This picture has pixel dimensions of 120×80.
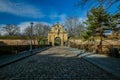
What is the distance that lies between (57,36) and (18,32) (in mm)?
34264

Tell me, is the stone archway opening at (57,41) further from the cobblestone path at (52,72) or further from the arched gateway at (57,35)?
the cobblestone path at (52,72)

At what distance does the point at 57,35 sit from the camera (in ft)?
231

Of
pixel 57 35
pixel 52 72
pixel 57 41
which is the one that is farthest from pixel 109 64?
pixel 57 41

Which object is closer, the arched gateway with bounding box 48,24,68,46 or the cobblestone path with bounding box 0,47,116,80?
the cobblestone path with bounding box 0,47,116,80

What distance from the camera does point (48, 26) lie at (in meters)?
94.8

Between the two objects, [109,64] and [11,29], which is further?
[11,29]

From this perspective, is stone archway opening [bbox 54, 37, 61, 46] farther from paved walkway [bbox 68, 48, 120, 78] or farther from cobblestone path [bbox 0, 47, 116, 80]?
cobblestone path [bbox 0, 47, 116, 80]

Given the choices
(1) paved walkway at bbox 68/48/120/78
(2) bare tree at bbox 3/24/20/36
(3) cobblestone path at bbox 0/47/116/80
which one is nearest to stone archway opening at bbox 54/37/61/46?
(2) bare tree at bbox 3/24/20/36

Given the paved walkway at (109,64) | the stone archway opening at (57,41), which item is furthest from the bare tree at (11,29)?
the paved walkway at (109,64)

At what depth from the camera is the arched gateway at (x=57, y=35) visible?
228 ft

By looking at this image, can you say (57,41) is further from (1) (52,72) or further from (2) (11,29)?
(1) (52,72)

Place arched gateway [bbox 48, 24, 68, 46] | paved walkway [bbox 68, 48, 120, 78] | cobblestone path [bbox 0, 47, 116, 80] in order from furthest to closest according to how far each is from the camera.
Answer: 1. arched gateway [bbox 48, 24, 68, 46]
2. paved walkway [bbox 68, 48, 120, 78]
3. cobblestone path [bbox 0, 47, 116, 80]

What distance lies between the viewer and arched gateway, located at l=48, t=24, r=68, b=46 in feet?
228

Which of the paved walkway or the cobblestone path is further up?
the paved walkway
